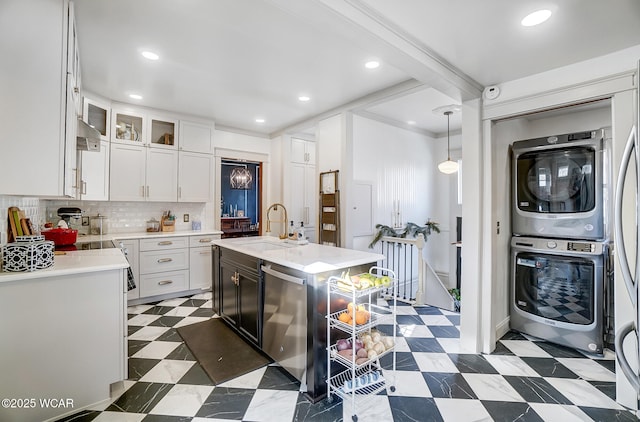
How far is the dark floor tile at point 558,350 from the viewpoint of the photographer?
2.55 metres

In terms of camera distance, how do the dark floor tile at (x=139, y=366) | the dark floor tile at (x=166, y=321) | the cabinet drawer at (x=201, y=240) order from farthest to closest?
the cabinet drawer at (x=201, y=240), the dark floor tile at (x=166, y=321), the dark floor tile at (x=139, y=366)

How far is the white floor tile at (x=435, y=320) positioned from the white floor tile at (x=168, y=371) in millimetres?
2347

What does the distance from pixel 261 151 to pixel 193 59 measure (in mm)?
2650

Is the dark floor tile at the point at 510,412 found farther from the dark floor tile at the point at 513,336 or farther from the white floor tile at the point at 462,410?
the dark floor tile at the point at 513,336

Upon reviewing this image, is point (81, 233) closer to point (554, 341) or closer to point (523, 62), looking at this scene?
point (523, 62)

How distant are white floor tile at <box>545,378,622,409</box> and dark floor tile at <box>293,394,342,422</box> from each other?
155 cm

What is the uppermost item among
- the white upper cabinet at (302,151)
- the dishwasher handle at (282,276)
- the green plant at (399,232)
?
the white upper cabinet at (302,151)

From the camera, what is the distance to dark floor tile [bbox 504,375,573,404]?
1960mm

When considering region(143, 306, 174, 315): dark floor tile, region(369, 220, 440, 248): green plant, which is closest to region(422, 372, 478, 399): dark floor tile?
region(369, 220, 440, 248): green plant

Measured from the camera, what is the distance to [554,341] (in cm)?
271

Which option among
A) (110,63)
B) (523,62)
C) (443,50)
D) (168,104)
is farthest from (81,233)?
(523,62)

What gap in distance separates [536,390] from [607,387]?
0.52 metres

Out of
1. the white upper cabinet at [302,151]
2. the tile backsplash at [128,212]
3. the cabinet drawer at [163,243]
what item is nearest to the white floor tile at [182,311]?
the cabinet drawer at [163,243]

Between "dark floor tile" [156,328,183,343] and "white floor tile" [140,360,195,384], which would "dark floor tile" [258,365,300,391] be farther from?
"dark floor tile" [156,328,183,343]
